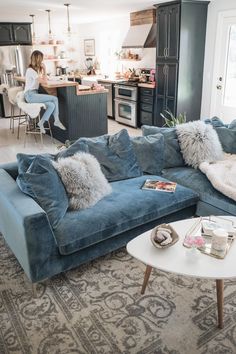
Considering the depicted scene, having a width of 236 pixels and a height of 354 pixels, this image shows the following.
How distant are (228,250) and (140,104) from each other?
5.19m

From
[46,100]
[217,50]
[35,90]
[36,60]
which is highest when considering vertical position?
[217,50]

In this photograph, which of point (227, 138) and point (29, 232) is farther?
point (227, 138)

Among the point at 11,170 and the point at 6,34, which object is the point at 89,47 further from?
the point at 11,170

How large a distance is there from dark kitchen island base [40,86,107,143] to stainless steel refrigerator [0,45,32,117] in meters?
2.71

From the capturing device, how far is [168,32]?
5.65 metres

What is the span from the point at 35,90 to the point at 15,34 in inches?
139

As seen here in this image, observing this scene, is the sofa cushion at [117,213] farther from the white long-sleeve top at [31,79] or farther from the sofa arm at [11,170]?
the white long-sleeve top at [31,79]

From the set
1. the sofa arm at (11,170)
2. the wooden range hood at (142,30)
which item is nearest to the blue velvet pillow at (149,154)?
the sofa arm at (11,170)

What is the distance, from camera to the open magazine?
9.11 feet

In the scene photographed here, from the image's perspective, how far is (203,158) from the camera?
3244 mm

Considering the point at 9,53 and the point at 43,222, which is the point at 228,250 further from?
the point at 9,53

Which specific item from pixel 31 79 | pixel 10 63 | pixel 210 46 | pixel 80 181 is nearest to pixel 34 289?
pixel 80 181

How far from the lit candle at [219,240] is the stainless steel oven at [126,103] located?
16.9ft

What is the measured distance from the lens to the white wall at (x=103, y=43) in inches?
301
